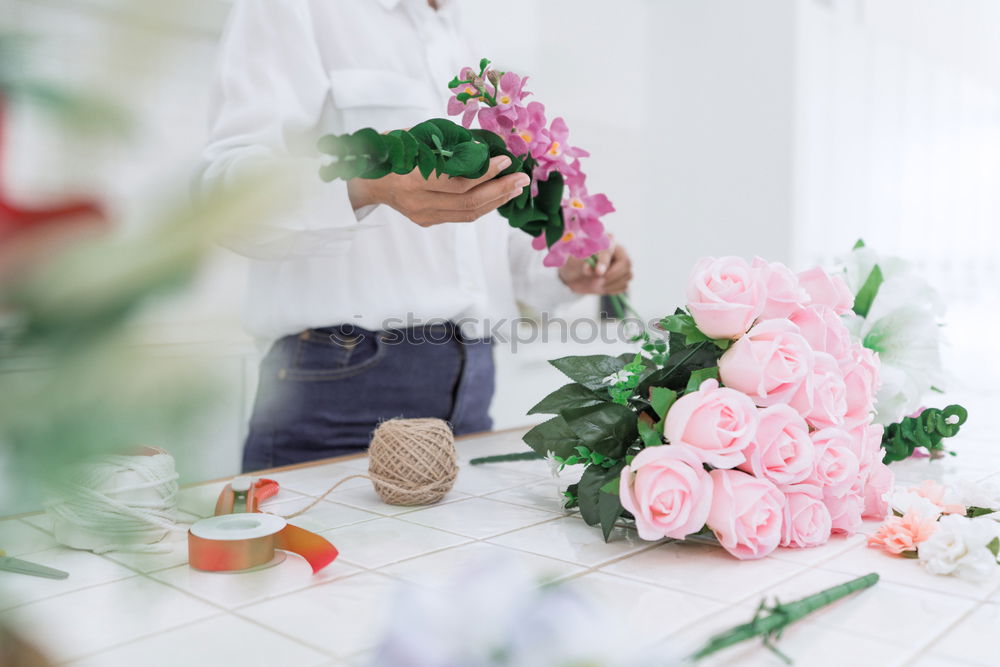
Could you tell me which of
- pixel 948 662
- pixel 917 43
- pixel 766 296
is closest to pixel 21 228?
pixel 948 662

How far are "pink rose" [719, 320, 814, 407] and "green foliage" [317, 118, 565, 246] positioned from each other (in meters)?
0.34

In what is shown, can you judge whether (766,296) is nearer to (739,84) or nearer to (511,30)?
(511,30)

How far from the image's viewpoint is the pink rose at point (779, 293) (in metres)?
0.71

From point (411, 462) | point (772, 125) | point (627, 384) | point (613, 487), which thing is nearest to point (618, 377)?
point (627, 384)

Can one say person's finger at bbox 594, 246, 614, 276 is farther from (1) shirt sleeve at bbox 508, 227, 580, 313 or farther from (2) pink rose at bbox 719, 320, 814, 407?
(2) pink rose at bbox 719, 320, 814, 407

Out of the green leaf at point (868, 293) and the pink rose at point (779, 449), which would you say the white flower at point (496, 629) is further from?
the green leaf at point (868, 293)

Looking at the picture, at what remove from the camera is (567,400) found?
76 cm

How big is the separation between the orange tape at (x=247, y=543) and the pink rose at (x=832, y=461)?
16.1 inches

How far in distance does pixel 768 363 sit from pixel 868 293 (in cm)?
39

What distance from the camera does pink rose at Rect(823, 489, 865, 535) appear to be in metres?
0.71

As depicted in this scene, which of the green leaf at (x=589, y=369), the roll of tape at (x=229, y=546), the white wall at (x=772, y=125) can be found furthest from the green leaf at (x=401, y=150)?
the white wall at (x=772, y=125)

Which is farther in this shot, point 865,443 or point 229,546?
point 865,443

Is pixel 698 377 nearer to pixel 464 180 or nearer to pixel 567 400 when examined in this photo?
pixel 567 400

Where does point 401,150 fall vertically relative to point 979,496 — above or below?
above
